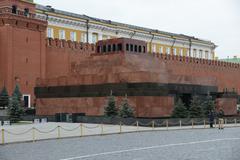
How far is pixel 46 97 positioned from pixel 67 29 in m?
16.0

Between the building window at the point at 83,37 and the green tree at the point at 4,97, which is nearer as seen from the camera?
the green tree at the point at 4,97

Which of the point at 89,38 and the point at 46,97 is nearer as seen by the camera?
the point at 46,97

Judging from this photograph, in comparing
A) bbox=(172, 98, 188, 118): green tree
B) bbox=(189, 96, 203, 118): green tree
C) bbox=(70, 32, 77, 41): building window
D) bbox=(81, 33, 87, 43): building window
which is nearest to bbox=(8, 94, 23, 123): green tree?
bbox=(172, 98, 188, 118): green tree

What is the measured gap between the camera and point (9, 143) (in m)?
15.1

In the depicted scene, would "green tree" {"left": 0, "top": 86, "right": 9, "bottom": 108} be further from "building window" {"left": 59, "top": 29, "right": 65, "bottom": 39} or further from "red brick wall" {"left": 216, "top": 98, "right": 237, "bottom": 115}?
"red brick wall" {"left": 216, "top": 98, "right": 237, "bottom": 115}

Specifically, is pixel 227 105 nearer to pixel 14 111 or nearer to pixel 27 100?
pixel 14 111

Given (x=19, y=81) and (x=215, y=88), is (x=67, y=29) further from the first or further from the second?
(x=215, y=88)

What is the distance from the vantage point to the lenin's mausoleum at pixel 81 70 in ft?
84.4

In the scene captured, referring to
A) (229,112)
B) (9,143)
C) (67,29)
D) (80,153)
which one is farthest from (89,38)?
(80,153)

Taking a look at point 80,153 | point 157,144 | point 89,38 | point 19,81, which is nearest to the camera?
point 80,153

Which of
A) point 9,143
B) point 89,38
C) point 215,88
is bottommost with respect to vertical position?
point 9,143

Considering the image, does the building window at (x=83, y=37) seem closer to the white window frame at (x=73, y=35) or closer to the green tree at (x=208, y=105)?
the white window frame at (x=73, y=35)

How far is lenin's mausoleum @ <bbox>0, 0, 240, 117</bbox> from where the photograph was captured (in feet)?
84.4

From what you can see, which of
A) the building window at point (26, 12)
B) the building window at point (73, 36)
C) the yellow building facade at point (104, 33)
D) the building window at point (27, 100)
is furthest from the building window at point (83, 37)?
the building window at point (27, 100)
